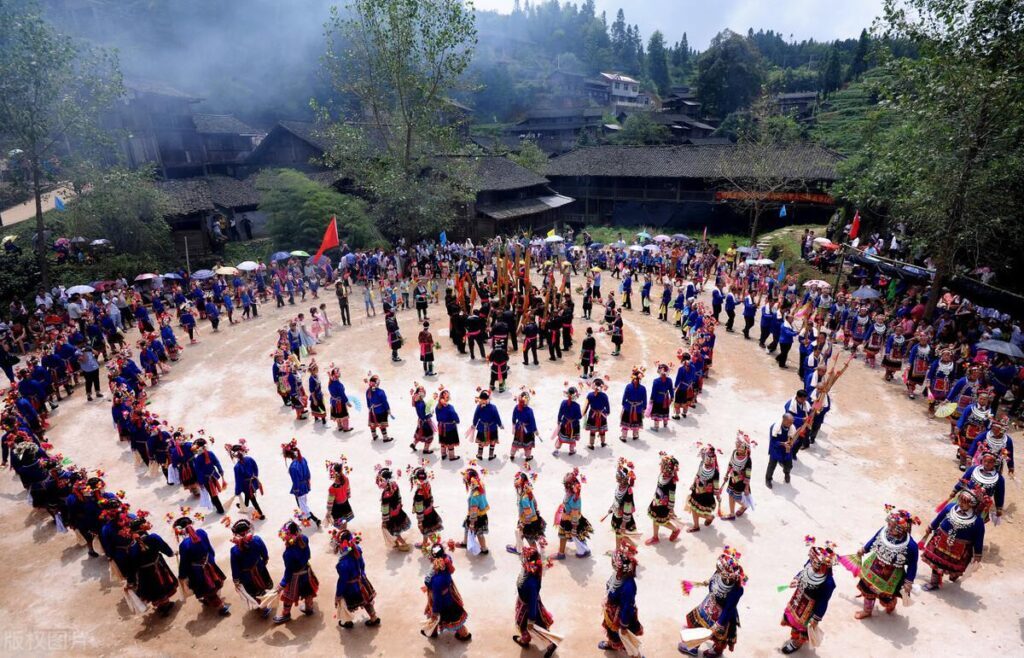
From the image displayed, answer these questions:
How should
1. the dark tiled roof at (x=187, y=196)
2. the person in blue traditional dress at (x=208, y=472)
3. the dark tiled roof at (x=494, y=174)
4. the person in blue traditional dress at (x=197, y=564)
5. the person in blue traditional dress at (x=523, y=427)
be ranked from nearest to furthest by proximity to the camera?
the person in blue traditional dress at (x=197, y=564), the person in blue traditional dress at (x=208, y=472), the person in blue traditional dress at (x=523, y=427), the dark tiled roof at (x=187, y=196), the dark tiled roof at (x=494, y=174)

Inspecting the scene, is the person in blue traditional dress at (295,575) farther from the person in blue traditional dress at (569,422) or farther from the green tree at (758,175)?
the green tree at (758,175)

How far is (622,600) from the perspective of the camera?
21.4 ft

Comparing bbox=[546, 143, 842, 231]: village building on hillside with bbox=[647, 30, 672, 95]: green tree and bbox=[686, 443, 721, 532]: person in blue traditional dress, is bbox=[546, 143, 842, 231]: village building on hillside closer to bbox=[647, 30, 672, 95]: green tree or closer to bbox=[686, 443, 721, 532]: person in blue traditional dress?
bbox=[686, 443, 721, 532]: person in blue traditional dress

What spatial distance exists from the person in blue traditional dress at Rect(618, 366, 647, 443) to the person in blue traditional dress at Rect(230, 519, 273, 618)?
25.6 feet

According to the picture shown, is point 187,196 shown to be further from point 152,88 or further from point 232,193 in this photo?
point 152,88

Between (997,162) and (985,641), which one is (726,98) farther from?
(985,641)

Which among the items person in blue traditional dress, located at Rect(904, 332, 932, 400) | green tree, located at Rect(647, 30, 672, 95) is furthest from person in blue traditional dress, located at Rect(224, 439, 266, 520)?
green tree, located at Rect(647, 30, 672, 95)

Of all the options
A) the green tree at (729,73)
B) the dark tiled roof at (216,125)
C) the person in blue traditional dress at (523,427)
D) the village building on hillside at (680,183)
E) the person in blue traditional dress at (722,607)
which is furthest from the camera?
the green tree at (729,73)

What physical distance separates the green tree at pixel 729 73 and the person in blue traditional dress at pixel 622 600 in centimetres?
7764

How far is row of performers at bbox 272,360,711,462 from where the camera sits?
11.2m

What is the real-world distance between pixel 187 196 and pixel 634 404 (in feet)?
103

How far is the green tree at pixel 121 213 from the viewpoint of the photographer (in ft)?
84.4

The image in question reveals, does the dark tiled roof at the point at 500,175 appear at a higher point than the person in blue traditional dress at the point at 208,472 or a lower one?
higher

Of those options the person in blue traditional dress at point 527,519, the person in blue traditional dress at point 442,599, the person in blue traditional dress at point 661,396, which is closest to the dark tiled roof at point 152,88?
the person in blue traditional dress at point 661,396
